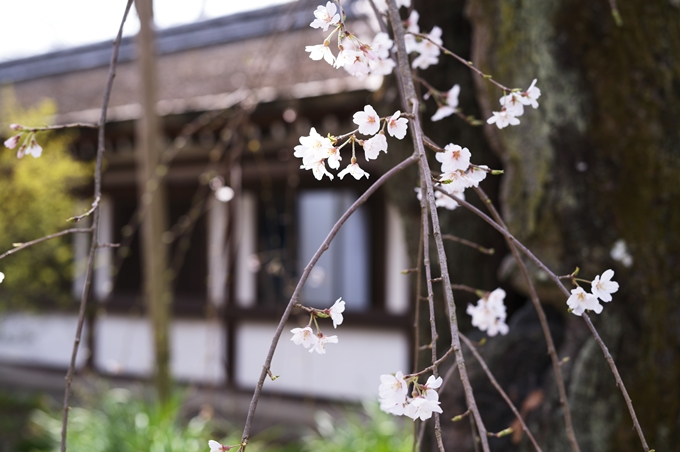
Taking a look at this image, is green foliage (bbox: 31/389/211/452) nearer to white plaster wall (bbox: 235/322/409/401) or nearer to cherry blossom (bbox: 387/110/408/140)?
white plaster wall (bbox: 235/322/409/401)

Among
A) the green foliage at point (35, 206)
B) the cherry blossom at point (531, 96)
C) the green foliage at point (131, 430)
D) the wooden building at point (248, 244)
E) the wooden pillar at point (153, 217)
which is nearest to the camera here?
the cherry blossom at point (531, 96)

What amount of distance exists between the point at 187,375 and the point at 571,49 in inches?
186

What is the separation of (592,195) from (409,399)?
96 centimetres

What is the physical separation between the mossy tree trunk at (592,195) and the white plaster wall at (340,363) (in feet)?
9.94

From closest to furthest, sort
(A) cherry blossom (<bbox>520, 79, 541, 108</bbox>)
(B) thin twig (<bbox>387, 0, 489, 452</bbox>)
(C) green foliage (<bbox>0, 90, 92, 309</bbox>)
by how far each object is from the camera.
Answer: (B) thin twig (<bbox>387, 0, 489, 452</bbox>), (A) cherry blossom (<bbox>520, 79, 541, 108</bbox>), (C) green foliage (<bbox>0, 90, 92, 309</bbox>)

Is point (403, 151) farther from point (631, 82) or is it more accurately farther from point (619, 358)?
point (619, 358)

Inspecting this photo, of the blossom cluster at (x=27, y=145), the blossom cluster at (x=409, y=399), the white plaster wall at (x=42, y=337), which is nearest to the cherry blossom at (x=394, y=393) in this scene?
the blossom cluster at (x=409, y=399)

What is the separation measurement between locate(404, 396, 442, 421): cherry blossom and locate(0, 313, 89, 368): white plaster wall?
6141 millimetres

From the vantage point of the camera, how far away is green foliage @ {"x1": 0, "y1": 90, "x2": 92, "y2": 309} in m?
5.18

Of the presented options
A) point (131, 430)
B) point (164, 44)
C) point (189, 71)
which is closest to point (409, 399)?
point (131, 430)

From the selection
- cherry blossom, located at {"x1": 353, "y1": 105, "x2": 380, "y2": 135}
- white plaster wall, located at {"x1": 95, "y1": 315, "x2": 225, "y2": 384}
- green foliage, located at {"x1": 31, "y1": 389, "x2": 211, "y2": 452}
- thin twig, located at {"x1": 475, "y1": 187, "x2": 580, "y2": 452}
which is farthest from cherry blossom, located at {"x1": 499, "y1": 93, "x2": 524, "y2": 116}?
white plaster wall, located at {"x1": 95, "y1": 315, "x2": 225, "y2": 384}

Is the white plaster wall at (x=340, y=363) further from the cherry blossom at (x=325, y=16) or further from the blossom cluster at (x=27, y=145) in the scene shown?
the cherry blossom at (x=325, y=16)

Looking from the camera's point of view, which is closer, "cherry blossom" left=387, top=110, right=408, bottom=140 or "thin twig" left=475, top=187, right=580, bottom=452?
"cherry blossom" left=387, top=110, right=408, bottom=140

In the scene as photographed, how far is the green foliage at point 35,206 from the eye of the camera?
17.0 ft
